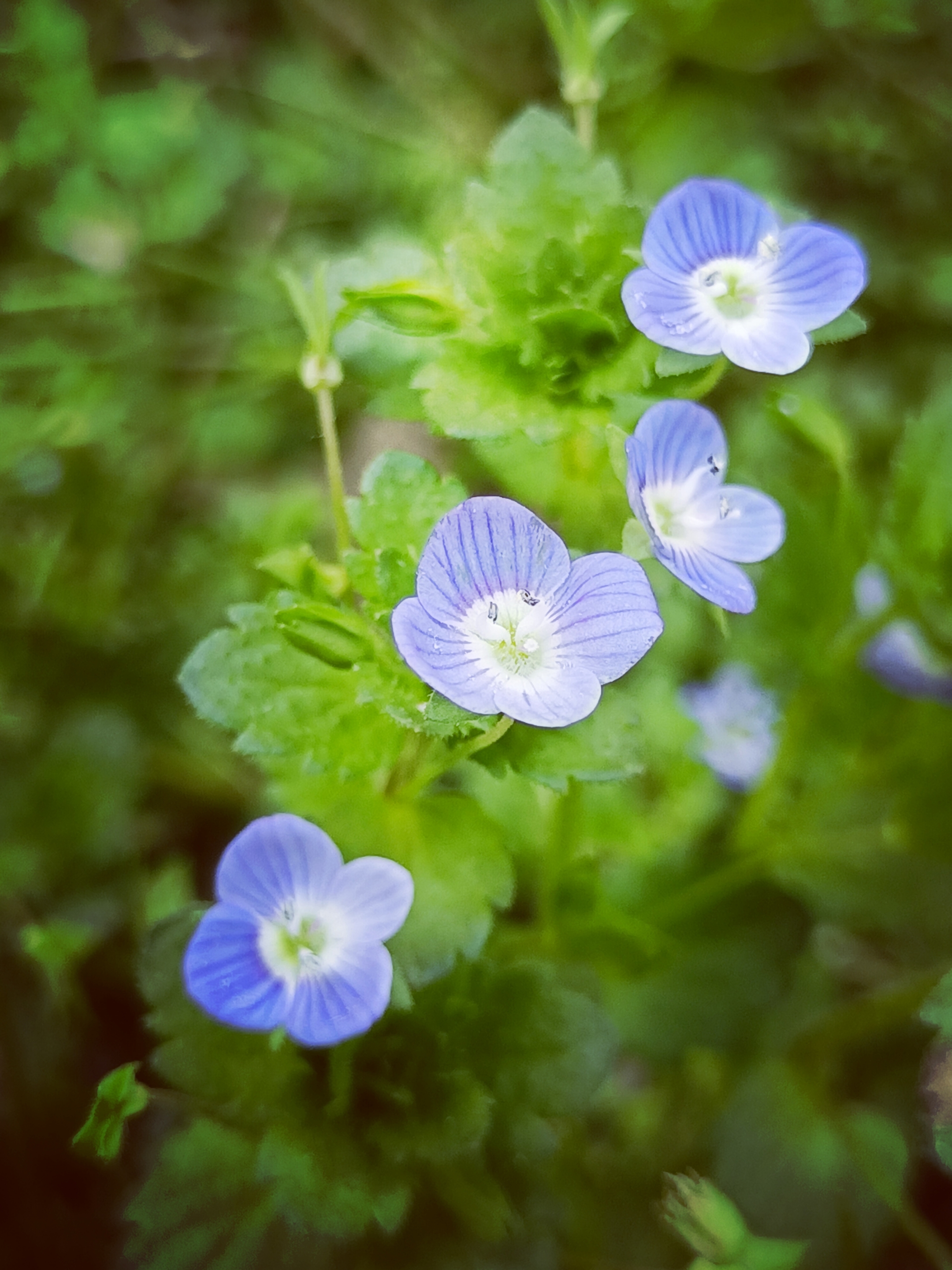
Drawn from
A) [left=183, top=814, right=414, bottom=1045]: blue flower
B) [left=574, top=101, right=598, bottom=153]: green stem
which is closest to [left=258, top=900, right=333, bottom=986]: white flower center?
[left=183, top=814, right=414, bottom=1045]: blue flower

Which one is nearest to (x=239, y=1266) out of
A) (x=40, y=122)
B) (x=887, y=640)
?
(x=887, y=640)

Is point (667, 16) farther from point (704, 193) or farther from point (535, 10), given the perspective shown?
point (704, 193)

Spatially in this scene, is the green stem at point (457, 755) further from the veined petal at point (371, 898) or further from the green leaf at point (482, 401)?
the green leaf at point (482, 401)

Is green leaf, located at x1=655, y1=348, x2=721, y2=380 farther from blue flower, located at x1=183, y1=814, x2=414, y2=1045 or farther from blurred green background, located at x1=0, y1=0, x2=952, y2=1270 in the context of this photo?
blue flower, located at x1=183, y1=814, x2=414, y2=1045

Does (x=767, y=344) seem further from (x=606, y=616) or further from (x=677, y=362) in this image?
(x=606, y=616)

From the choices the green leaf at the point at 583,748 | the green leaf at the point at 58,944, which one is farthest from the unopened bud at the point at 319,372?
the green leaf at the point at 58,944
